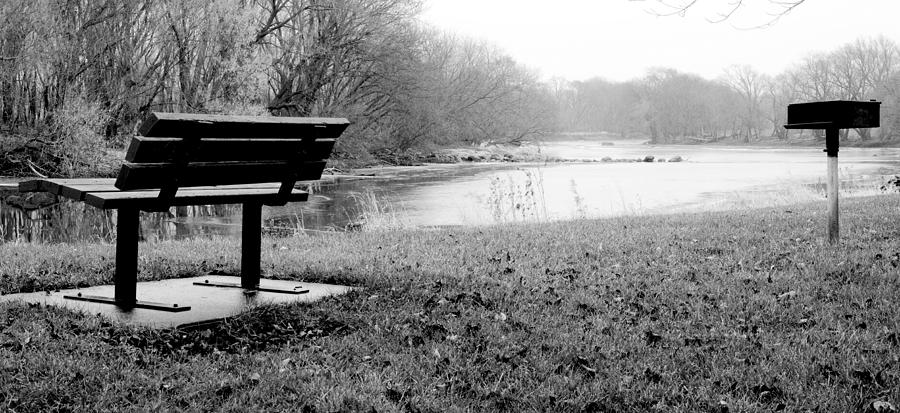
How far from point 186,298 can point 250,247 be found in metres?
0.61

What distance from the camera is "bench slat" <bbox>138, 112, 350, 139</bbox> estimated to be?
4496mm

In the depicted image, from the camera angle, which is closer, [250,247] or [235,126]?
[235,126]

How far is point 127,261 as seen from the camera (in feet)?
16.5

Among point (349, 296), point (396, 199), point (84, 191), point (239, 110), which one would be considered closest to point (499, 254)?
point (349, 296)

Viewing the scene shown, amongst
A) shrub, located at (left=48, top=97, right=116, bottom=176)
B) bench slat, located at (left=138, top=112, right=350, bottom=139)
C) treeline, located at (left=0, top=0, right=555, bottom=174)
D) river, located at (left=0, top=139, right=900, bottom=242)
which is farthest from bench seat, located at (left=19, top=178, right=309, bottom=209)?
treeline, located at (left=0, top=0, right=555, bottom=174)

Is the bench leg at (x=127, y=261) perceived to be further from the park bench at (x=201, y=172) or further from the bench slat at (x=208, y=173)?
the bench slat at (x=208, y=173)

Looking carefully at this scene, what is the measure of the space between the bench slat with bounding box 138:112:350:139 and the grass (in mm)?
1126

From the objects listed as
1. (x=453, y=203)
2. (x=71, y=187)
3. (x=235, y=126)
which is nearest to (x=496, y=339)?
(x=235, y=126)

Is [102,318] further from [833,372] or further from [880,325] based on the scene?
[880,325]

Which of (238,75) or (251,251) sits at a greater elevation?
(238,75)

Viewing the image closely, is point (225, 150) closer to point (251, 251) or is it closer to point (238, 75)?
point (251, 251)

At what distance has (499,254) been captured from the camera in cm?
779

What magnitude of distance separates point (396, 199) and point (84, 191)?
1644cm

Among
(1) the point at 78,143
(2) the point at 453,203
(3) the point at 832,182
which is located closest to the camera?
(3) the point at 832,182
